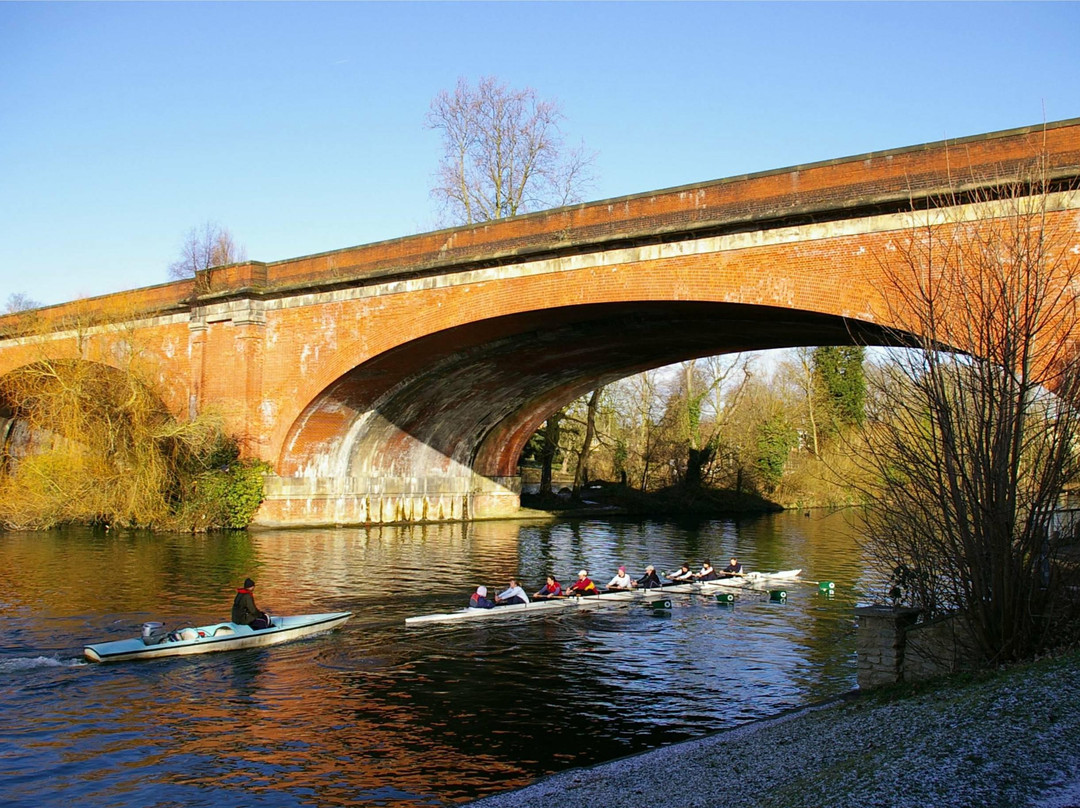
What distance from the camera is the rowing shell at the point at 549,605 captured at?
14867 millimetres

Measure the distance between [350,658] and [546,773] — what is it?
190 inches

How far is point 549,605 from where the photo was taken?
54.2ft

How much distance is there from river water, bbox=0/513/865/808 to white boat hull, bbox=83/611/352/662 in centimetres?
18

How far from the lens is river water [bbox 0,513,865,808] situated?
8.35 m

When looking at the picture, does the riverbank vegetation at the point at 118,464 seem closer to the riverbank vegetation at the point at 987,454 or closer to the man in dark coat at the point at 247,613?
the man in dark coat at the point at 247,613

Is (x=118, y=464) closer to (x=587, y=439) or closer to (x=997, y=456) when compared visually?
(x=587, y=439)

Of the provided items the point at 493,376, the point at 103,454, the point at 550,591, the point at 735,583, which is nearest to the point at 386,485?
the point at 493,376

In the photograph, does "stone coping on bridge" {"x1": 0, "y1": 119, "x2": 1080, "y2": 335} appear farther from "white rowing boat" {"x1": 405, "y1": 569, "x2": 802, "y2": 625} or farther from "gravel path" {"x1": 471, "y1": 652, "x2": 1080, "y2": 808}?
"white rowing boat" {"x1": 405, "y1": 569, "x2": 802, "y2": 625}

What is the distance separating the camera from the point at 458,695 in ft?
35.7

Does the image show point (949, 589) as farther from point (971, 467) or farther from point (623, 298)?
point (623, 298)

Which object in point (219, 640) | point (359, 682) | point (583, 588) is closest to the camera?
point (359, 682)

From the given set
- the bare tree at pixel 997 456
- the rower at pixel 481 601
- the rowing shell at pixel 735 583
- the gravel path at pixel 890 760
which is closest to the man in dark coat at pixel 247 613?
the rower at pixel 481 601

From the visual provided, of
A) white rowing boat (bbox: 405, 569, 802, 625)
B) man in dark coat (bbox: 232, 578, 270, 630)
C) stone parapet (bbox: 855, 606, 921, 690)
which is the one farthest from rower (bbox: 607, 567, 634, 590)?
stone parapet (bbox: 855, 606, 921, 690)

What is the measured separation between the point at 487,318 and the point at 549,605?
23.9 ft
